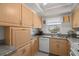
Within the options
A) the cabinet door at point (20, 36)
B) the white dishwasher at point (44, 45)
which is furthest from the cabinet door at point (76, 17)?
the cabinet door at point (20, 36)

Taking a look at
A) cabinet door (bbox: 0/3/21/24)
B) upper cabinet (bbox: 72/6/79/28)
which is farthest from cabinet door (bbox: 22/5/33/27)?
upper cabinet (bbox: 72/6/79/28)

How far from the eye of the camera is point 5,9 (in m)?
1.02

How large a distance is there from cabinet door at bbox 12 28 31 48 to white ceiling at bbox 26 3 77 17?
36cm

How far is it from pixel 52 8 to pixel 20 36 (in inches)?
22.9

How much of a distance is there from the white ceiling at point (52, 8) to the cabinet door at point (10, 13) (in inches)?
8.0

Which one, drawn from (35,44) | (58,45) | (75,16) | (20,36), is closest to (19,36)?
(20,36)

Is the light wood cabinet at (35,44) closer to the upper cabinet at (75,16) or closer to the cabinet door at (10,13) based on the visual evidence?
the cabinet door at (10,13)

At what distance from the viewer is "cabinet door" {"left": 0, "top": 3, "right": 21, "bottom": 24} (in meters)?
0.98

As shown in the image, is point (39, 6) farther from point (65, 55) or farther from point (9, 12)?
point (65, 55)

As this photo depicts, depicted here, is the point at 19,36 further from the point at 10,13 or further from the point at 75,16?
the point at 75,16

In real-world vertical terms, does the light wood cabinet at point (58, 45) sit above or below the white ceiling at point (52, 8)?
below

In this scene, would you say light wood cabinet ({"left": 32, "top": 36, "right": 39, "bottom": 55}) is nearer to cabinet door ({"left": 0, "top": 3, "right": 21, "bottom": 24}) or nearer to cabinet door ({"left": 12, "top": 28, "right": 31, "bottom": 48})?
cabinet door ({"left": 12, "top": 28, "right": 31, "bottom": 48})

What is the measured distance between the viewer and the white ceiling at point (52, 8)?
1070 millimetres

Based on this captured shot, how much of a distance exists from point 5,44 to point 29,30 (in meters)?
0.42
